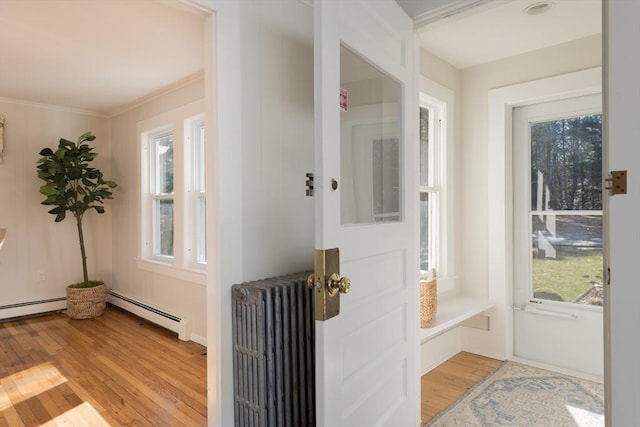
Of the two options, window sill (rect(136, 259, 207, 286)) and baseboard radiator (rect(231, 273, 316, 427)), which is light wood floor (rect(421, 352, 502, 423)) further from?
window sill (rect(136, 259, 207, 286))

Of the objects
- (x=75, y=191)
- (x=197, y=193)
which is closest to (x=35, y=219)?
(x=75, y=191)

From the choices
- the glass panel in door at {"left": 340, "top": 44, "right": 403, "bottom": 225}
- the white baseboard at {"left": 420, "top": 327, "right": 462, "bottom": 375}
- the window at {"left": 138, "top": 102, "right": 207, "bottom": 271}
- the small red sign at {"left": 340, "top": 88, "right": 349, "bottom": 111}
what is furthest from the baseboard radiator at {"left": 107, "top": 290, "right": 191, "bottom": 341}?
the small red sign at {"left": 340, "top": 88, "right": 349, "bottom": 111}

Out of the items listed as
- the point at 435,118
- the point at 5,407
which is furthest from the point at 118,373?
the point at 435,118

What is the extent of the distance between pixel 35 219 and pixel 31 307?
1.02 metres

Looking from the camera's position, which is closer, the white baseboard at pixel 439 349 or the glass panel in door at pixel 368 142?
the glass panel in door at pixel 368 142

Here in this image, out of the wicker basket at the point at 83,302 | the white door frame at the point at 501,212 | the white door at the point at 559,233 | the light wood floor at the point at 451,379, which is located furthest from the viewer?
the wicker basket at the point at 83,302

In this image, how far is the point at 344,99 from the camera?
1.49 meters

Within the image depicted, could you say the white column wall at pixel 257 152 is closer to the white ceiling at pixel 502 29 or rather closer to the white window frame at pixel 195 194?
Answer: the white ceiling at pixel 502 29

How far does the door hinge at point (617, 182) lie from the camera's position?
122 cm

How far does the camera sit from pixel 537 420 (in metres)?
2.24

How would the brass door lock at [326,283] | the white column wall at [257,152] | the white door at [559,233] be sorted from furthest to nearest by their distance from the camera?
the white door at [559,233], the white column wall at [257,152], the brass door lock at [326,283]

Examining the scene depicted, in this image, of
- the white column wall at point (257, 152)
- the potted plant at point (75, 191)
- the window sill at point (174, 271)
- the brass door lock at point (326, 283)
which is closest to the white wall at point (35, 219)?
the potted plant at point (75, 191)

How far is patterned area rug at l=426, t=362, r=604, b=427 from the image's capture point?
7.33 feet

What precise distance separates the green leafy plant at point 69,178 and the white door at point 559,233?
4.32 m
